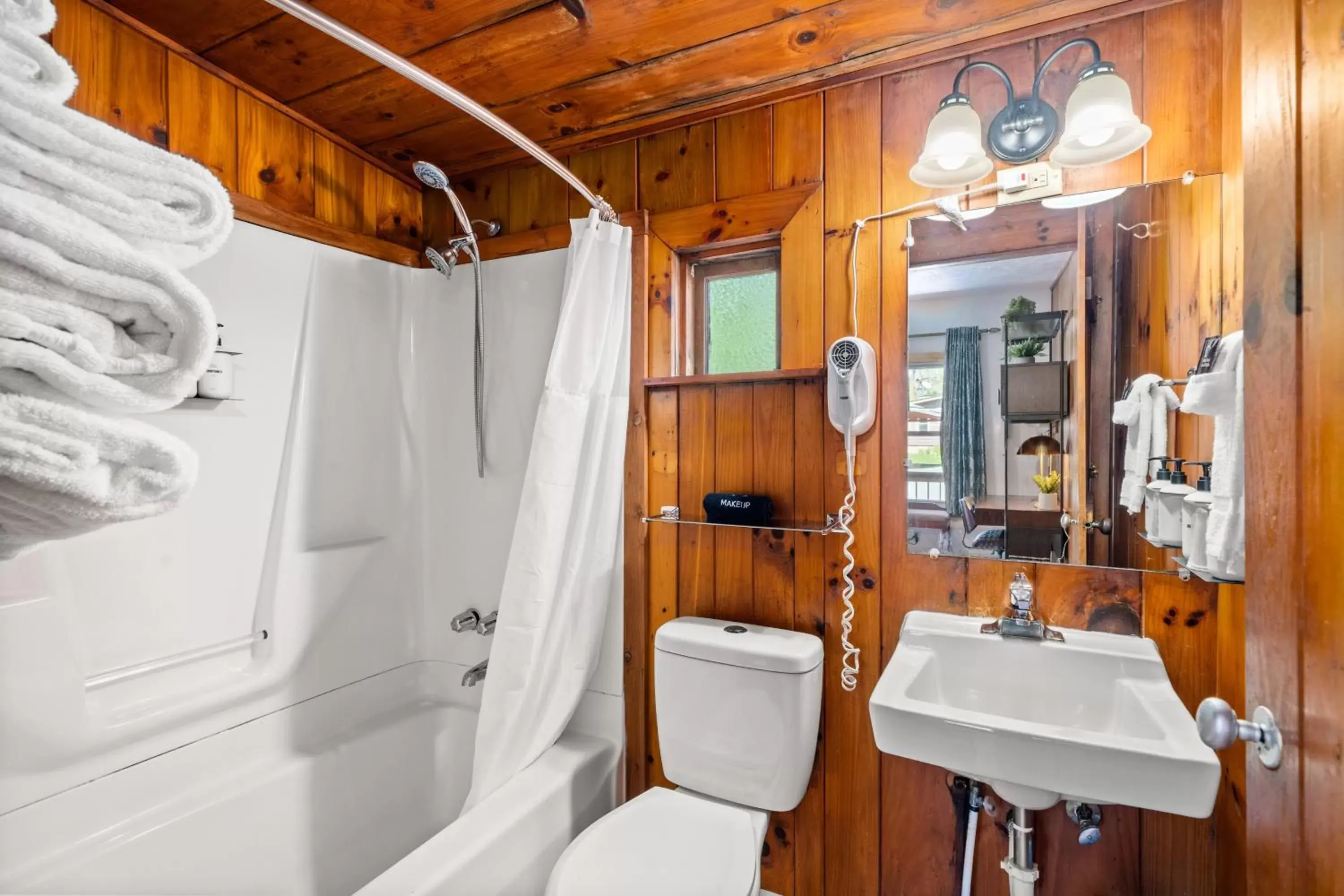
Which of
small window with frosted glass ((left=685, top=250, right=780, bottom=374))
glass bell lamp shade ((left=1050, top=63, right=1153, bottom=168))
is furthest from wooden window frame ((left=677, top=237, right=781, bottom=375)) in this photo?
glass bell lamp shade ((left=1050, top=63, right=1153, bottom=168))

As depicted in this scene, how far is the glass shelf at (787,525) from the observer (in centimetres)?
147

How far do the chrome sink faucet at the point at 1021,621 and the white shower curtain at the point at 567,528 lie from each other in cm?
97

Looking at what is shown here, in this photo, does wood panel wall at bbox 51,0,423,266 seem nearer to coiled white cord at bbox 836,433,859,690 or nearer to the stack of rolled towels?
the stack of rolled towels

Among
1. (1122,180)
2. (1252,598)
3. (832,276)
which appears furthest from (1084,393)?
(1252,598)

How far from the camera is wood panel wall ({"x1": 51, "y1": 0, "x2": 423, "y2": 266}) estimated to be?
4.33ft

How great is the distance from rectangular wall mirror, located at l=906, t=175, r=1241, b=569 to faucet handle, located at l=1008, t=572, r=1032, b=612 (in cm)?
5

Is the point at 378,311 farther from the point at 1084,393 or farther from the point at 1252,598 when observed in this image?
the point at 1252,598

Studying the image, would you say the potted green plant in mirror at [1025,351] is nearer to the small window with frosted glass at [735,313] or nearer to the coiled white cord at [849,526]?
the coiled white cord at [849,526]

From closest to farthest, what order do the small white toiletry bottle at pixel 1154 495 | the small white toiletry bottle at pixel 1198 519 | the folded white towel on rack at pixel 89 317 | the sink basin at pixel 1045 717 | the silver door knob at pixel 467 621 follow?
the folded white towel on rack at pixel 89 317
the sink basin at pixel 1045 717
the small white toiletry bottle at pixel 1198 519
the small white toiletry bottle at pixel 1154 495
the silver door knob at pixel 467 621

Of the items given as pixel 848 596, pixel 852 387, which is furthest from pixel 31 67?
pixel 848 596

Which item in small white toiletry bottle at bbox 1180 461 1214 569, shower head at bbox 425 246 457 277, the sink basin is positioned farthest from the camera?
shower head at bbox 425 246 457 277

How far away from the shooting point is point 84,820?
1.24m

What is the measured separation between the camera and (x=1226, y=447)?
96cm

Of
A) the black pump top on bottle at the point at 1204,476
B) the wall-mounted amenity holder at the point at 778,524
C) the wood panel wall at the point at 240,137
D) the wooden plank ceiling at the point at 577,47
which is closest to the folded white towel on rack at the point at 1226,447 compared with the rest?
the black pump top on bottle at the point at 1204,476
